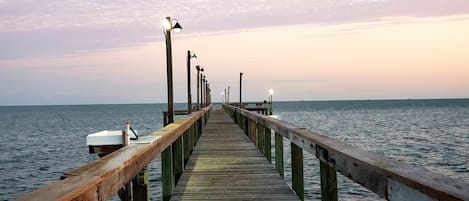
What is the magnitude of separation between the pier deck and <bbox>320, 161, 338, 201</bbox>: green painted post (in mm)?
1703

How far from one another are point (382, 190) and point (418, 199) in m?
0.37

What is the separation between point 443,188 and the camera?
169 centimetres

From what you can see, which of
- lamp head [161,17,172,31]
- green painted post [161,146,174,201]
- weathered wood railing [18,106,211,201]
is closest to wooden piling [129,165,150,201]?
weathered wood railing [18,106,211,201]

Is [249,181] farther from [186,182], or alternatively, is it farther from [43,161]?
[43,161]

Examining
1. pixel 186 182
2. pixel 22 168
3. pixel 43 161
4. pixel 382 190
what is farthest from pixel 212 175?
pixel 43 161

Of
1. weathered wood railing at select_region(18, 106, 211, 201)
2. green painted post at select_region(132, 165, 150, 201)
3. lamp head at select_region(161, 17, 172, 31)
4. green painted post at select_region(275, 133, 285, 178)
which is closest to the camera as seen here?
weathered wood railing at select_region(18, 106, 211, 201)

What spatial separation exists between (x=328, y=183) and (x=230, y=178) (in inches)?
126

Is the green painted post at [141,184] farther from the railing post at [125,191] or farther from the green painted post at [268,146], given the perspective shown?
the green painted post at [268,146]

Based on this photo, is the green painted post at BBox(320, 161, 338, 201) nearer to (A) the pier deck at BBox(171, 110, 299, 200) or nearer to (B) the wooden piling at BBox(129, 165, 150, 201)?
(B) the wooden piling at BBox(129, 165, 150, 201)

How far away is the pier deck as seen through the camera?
5.23 metres

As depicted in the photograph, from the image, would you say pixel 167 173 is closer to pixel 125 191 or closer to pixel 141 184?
pixel 125 191

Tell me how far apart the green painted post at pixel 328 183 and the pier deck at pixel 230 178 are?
5.59 feet

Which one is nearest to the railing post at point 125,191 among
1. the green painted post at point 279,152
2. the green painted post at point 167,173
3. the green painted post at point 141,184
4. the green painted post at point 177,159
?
the green painted post at point 141,184

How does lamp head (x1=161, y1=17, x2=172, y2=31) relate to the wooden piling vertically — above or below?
above
